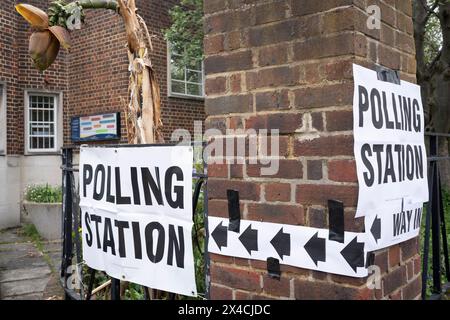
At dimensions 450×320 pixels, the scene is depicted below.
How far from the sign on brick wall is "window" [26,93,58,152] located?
31.4 ft

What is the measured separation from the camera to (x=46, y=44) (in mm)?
2762

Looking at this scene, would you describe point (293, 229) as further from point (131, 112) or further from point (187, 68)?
point (187, 68)

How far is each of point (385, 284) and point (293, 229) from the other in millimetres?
456

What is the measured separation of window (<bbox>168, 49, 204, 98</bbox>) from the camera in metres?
10.4

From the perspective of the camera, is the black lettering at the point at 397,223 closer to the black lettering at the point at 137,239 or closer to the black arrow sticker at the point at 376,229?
the black arrow sticker at the point at 376,229

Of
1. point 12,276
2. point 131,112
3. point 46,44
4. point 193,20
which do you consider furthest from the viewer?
point 193,20

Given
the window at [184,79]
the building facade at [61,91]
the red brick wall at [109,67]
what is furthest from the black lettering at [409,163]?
the window at [184,79]

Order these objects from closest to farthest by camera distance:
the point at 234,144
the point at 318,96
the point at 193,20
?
the point at 318,96
the point at 234,144
the point at 193,20

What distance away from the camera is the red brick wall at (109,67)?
971 centimetres

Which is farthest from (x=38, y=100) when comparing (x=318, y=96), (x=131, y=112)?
(x=318, y=96)

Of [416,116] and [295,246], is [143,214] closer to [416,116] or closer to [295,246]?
[295,246]

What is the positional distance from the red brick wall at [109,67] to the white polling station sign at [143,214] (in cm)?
703

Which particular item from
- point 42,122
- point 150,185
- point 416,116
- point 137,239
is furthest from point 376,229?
point 42,122

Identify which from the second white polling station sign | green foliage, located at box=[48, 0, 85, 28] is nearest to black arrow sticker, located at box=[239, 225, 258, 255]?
the second white polling station sign
